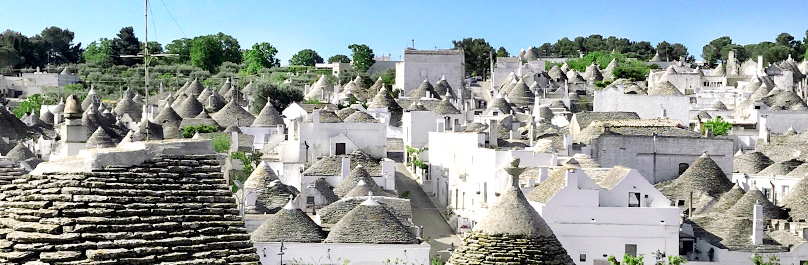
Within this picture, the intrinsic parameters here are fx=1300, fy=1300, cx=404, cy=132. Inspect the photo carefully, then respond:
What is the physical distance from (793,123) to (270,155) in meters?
32.0

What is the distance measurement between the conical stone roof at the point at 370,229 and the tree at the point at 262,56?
75797 mm

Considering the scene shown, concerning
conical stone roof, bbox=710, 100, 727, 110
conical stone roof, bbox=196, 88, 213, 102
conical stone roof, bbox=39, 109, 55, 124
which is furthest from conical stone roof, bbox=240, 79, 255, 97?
conical stone roof, bbox=710, 100, 727, 110

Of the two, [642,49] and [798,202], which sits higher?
[642,49]

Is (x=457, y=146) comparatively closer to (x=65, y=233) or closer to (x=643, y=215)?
(x=643, y=215)

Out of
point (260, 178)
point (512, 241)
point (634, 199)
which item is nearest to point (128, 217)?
point (512, 241)

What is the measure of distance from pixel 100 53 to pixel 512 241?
98.1 meters

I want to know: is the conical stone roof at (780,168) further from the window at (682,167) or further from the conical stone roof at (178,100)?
the conical stone roof at (178,100)

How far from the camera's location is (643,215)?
1261 inches

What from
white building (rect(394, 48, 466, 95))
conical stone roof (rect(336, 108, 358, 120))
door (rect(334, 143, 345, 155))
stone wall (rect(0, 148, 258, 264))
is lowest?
door (rect(334, 143, 345, 155))

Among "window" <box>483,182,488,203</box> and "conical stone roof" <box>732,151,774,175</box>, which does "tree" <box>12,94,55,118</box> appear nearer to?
"conical stone roof" <box>732,151,774,175</box>

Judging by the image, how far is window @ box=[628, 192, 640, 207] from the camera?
32750 millimetres

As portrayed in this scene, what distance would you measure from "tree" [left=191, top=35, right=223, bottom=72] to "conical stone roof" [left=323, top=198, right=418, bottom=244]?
247 feet

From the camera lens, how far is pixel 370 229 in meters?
28.6

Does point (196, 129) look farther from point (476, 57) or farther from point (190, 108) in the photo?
point (476, 57)
